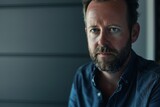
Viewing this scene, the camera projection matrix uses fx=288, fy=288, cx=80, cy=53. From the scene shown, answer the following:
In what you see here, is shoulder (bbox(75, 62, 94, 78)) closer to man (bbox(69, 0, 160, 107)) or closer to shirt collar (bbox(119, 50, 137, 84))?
man (bbox(69, 0, 160, 107))

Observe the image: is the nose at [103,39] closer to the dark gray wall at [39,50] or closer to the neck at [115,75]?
the neck at [115,75]

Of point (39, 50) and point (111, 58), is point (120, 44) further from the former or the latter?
point (39, 50)

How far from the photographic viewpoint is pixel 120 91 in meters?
1.36

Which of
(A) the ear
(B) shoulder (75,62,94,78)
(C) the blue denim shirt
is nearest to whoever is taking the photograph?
(C) the blue denim shirt

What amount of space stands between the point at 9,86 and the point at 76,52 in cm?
59

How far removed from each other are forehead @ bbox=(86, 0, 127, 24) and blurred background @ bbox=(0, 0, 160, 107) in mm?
697

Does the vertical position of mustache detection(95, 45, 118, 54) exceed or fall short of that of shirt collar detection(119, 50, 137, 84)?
it exceeds it

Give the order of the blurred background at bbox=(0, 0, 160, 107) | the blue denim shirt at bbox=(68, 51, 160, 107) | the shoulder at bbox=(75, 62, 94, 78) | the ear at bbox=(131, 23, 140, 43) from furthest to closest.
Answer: the blurred background at bbox=(0, 0, 160, 107), the shoulder at bbox=(75, 62, 94, 78), the ear at bbox=(131, 23, 140, 43), the blue denim shirt at bbox=(68, 51, 160, 107)

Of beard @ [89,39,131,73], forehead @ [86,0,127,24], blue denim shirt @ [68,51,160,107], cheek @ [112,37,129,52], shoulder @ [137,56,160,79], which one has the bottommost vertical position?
blue denim shirt @ [68,51,160,107]

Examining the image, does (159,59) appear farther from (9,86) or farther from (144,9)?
(9,86)

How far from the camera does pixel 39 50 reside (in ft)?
7.04

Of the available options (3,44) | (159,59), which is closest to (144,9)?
(159,59)

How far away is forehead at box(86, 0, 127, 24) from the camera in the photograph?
1355 mm

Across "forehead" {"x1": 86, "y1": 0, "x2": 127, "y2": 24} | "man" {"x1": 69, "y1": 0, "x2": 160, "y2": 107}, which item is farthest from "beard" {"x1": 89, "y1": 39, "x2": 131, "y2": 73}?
"forehead" {"x1": 86, "y1": 0, "x2": 127, "y2": 24}
